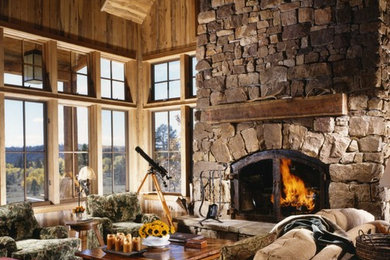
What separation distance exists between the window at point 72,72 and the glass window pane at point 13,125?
75 centimetres

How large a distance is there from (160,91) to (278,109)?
2.66m

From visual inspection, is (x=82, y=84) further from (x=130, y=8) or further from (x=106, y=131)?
(x=130, y=8)

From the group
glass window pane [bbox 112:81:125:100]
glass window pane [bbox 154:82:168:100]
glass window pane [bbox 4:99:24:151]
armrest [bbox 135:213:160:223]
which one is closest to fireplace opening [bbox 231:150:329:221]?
armrest [bbox 135:213:160:223]

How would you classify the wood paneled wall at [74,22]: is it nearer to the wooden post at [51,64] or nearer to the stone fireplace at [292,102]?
the wooden post at [51,64]

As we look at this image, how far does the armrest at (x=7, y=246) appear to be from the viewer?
14.7ft

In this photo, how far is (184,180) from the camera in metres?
6.88

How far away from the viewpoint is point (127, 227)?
→ 5.81 m

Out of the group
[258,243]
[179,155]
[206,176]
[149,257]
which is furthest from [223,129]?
[258,243]

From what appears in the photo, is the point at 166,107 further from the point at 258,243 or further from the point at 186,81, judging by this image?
the point at 258,243

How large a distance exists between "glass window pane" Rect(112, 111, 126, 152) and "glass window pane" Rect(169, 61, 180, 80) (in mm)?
1063

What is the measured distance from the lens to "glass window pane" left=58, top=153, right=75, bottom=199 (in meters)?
6.36

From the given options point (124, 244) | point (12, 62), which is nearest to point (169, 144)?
point (12, 62)

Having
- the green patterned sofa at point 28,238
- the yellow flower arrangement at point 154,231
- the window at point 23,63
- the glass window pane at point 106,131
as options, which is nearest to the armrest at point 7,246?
the green patterned sofa at point 28,238

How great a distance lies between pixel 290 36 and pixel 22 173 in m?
3.93
